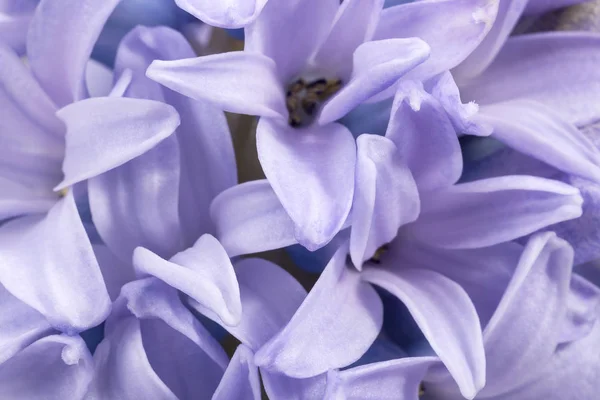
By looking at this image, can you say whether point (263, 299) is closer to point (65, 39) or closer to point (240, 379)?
point (240, 379)

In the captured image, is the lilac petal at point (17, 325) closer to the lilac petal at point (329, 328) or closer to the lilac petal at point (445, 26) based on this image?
the lilac petal at point (329, 328)

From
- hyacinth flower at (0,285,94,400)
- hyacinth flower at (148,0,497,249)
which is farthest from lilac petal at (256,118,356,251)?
hyacinth flower at (0,285,94,400)

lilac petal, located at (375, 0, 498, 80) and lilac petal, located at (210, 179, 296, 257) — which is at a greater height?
lilac petal, located at (375, 0, 498, 80)

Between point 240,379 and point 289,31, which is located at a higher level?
point 289,31

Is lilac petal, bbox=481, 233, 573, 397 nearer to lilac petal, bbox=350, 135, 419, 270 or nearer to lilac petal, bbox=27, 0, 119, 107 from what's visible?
lilac petal, bbox=350, 135, 419, 270

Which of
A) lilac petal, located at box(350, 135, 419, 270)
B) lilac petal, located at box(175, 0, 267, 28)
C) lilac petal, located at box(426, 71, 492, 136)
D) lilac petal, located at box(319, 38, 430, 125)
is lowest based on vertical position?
lilac petal, located at box(350, 135, 419, 270)

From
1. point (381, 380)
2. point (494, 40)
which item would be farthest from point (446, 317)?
point (494, 40)

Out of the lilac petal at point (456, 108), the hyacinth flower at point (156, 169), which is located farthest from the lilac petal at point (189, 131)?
the lilac petal at point (456, 108)
